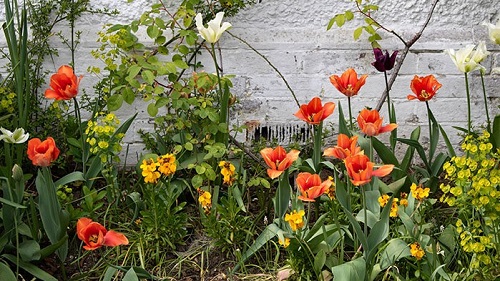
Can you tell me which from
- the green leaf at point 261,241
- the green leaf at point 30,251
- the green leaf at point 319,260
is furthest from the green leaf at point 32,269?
the green leaf at point 319,260

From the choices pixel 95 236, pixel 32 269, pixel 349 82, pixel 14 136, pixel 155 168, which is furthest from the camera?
pixel 349 82

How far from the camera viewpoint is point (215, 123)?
284cm

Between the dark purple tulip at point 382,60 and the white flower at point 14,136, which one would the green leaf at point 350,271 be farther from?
the white flower at point 14,136

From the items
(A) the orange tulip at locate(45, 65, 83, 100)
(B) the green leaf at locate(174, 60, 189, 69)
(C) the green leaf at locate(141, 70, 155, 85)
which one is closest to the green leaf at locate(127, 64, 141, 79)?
(C) the green leaf at locate(141, 70, 155, 85)

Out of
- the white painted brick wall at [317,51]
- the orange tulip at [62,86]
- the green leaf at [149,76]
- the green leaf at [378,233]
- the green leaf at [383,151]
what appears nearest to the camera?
the green leaf at [378,233]

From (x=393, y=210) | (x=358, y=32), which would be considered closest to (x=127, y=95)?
(x=358, y=32)

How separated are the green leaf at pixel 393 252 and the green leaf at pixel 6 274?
109cm

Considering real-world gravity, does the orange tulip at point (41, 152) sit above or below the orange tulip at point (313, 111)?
below

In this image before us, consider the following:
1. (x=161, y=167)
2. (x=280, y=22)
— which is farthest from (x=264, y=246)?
(x=280, y=22)

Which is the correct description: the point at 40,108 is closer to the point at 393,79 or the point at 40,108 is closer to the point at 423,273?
the point at 393,79

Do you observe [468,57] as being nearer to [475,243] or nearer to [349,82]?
[349,82]

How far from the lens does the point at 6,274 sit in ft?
7.41

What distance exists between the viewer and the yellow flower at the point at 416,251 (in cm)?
219

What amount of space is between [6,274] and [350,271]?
1.00 meters
